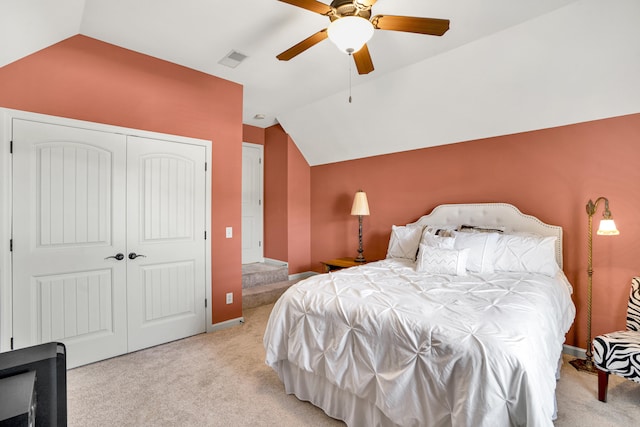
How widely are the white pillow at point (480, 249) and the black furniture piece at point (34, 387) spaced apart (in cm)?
284

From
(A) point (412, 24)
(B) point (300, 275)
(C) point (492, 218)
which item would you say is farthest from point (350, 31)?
(B) point (300, 275)

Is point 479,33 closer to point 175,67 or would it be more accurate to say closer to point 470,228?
point 470,228

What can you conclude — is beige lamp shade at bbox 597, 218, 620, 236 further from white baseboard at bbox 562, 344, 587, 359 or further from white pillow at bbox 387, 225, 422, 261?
white pillow at bbox 387, 225, 422, 261

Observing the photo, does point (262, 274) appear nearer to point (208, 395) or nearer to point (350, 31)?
point (208, 395)

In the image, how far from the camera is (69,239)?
2611mm

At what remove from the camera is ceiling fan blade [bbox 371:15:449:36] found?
1856 millimetres

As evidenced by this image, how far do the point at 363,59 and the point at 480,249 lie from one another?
195 centimetres

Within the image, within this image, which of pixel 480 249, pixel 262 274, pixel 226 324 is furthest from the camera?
pixel 262 274

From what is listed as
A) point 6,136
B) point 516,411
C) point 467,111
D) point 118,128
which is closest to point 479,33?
point 467,111

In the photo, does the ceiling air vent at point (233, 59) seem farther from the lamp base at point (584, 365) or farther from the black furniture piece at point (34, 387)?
the lamp base at point (584, 365)

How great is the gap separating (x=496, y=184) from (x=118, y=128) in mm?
3862

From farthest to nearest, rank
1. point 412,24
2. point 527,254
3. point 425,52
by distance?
point 425,52 < point 527,254 < point 412,24

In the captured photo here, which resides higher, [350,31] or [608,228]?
[350,31]

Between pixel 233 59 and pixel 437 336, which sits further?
pixel 233 59
